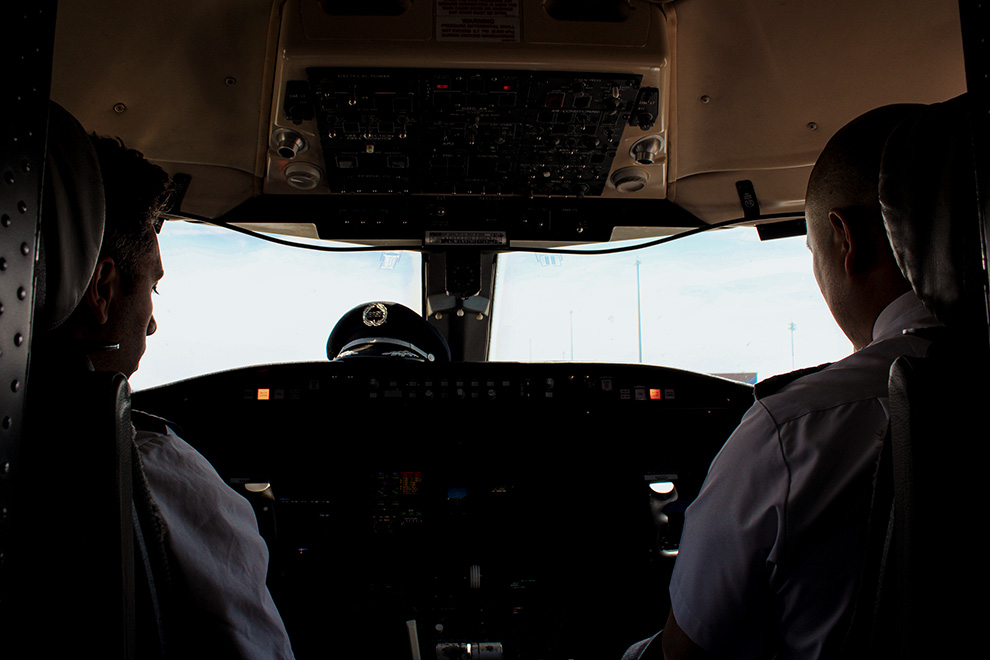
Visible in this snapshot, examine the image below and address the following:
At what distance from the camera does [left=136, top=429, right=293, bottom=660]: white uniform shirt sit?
0.83 metres

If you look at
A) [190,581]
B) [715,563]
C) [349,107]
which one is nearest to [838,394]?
[715,563]

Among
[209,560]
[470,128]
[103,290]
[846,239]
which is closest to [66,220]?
[103,290]

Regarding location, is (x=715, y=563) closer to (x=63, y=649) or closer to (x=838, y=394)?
(x=838, y=394)

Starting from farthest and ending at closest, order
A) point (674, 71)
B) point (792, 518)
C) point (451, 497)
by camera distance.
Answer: point (451, 497)
point (674, 71)
point (792, 518)

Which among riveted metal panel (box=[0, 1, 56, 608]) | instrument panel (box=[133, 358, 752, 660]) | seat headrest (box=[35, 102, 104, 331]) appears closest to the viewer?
riveted metal panel (box=[0, 1, 56, 608])

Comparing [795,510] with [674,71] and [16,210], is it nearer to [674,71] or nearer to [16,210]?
[16,210]

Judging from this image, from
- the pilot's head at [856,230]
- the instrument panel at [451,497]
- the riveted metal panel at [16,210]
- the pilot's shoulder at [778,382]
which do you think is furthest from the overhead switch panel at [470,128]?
the riveted metal panel at [16,210]

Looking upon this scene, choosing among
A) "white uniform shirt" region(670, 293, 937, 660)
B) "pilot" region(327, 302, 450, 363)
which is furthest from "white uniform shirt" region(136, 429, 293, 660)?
"pilot" region(327, 302, 450, 363)

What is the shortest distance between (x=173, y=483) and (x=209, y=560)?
13 centimetres

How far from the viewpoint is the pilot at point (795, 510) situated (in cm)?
82

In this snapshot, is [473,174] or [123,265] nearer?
[123,265]

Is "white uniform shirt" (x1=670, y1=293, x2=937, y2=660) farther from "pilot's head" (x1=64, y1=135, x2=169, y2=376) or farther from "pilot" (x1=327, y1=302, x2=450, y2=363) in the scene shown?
"pilot" (x1=327, y1=302, x2=450, y2=363)

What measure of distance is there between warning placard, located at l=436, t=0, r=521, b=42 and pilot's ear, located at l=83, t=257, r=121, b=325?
45.4 inches

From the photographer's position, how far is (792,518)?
820mm
